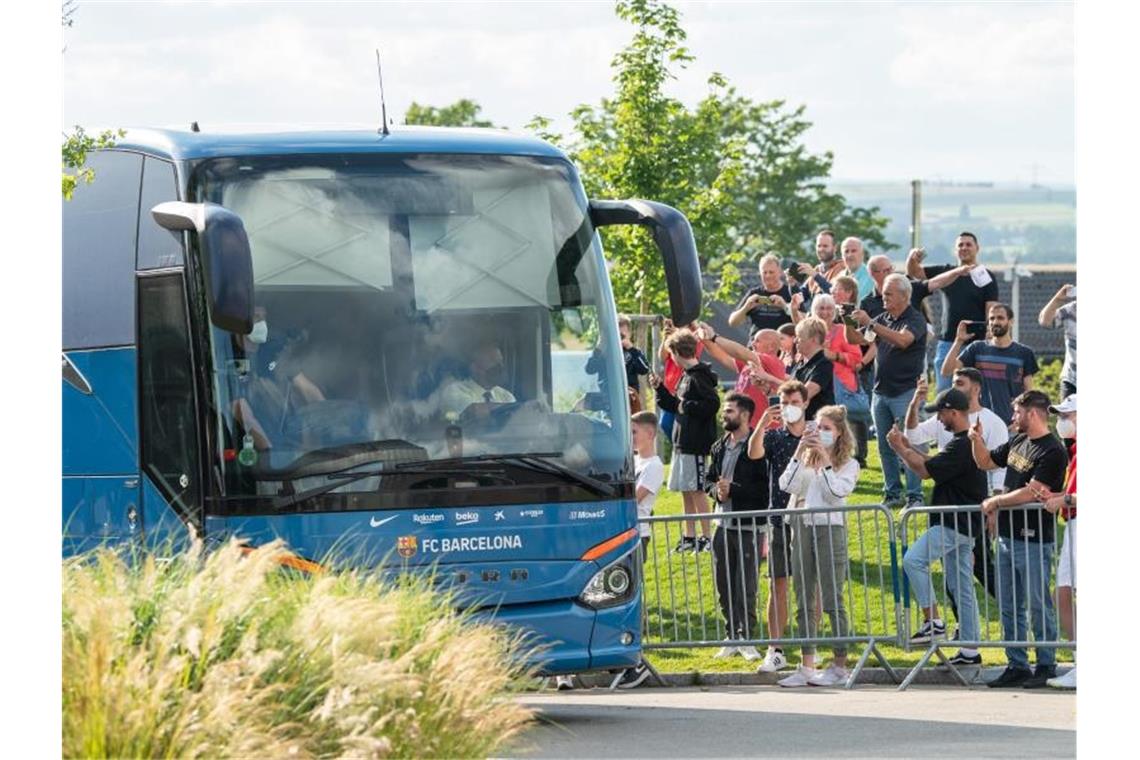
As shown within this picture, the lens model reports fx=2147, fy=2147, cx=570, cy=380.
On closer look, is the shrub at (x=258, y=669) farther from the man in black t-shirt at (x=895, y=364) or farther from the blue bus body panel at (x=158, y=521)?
the man in black t-shirt at (x=895, y=364)

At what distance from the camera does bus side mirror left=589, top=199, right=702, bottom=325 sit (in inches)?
484

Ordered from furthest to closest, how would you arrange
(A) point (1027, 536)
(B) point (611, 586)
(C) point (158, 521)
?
(A) point (1027, 536)
(B) point (611, 586)
(C) point (158, 521)

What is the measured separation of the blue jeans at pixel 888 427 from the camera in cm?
1903

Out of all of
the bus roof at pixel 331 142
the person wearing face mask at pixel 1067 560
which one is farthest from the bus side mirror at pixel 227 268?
the person wearing face mask at pixel 1067 560

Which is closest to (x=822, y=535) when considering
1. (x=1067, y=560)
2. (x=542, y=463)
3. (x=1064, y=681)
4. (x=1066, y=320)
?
(x=1067, y=560)

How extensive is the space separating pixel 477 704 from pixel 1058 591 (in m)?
6.93

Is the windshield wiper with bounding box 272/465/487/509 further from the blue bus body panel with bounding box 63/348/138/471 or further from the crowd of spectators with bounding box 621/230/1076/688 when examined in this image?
the crowd of spectators with bounding box 621/230/1076/688

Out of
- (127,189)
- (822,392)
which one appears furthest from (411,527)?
(822,392)

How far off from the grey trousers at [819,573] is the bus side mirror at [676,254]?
10.2ft

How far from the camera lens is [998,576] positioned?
14414mm

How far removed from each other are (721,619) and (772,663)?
0.94 m

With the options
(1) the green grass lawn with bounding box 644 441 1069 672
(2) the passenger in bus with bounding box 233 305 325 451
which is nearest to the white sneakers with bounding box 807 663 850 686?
(1) the green grass lawn with bounding box 644 441 1069 672

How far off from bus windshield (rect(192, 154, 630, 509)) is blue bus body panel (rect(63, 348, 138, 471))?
1124 mm

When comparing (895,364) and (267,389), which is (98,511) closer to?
(267,389)
